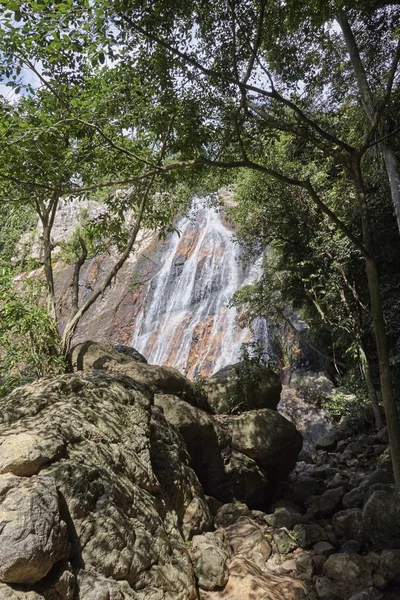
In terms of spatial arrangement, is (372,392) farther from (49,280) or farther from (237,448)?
(49,280)

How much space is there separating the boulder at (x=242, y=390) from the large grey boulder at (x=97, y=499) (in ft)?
9.83

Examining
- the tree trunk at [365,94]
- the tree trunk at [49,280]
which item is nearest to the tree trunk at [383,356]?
the tree trunk at [365,94]

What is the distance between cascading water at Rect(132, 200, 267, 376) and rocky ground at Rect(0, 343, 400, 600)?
8.76 m

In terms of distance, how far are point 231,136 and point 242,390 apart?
4.85 meters

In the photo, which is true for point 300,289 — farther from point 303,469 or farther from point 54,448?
point 54,448

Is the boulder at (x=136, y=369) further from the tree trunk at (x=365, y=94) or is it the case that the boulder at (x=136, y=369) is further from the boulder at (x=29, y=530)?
the tree trunk at (x=365, y=94)

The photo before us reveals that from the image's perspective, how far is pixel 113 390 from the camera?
4797 mm

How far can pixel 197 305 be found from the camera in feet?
61.6

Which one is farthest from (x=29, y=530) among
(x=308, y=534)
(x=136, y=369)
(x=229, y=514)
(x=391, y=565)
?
(x=136, y=369)

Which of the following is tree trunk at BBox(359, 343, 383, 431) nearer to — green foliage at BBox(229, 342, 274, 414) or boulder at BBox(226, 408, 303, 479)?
green foliage at BBox(229, 342, 274, 414)

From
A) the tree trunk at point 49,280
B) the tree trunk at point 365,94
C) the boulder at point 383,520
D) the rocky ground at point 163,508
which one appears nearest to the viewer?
the rocky ground at point 163,508

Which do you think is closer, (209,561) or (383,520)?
(209,561)

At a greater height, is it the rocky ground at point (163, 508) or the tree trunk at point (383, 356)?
the tree trunk at point (383, 356)

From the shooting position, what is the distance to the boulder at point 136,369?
695cm
